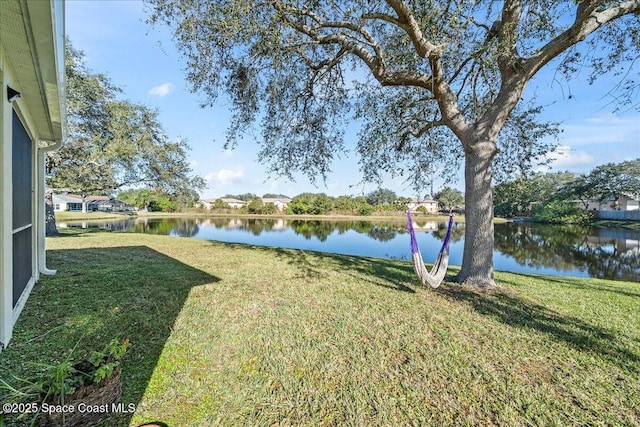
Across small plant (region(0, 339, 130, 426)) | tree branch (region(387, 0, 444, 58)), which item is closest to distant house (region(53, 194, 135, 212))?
tree branch (region(387, 0, 444, 58))

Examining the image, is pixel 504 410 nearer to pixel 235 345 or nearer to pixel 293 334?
pixel 293 334

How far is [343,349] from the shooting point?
227cm

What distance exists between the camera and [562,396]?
1.77 metres

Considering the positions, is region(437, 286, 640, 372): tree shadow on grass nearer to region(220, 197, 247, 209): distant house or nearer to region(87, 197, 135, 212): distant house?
region(220, 197, 247, 209): distant house

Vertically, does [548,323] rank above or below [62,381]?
below

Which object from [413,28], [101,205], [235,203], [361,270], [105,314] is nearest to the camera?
[105,314]

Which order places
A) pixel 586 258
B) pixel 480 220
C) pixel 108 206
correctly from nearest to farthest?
1. pixel 480 220
2. pixel 586 258
3. pixel 108 206

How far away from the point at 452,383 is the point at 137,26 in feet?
21.4

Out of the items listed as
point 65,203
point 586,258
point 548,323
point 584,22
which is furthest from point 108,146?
point 65,203

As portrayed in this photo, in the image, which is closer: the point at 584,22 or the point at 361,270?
the point at 584,22

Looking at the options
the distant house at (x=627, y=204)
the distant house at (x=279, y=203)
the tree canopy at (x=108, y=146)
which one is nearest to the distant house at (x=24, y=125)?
the tree canopy at (x=108, y=146)

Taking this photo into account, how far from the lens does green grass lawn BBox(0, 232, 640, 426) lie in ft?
5.32

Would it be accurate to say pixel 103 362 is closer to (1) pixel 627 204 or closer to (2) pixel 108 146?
(2) pixel 108 146

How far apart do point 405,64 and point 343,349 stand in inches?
173
